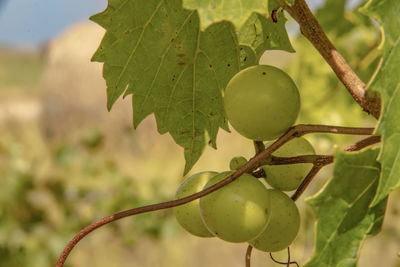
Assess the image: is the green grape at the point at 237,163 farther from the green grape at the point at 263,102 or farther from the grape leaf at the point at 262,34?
the grape leaf at the point at 262,34

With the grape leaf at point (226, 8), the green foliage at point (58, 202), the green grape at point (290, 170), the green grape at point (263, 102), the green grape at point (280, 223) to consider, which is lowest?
the green foliage at point (58, 202)

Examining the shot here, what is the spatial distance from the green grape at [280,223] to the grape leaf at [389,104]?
0.14m

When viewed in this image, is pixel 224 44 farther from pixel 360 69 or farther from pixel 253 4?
pixel 360 69

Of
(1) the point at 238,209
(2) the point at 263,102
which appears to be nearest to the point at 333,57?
(2) the point at 263,102

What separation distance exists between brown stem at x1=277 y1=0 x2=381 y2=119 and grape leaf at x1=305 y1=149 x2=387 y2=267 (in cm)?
6

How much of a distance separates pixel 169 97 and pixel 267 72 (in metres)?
0.20

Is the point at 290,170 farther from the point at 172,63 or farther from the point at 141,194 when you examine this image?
the point at 141,194

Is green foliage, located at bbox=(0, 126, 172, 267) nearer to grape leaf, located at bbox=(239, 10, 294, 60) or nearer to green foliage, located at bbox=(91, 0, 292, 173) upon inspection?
green foliage, located at bbox=(91, 0, 292, 173)

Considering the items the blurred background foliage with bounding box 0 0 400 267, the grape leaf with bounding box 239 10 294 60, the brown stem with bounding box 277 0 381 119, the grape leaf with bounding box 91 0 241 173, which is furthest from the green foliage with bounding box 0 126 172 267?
the brown stem with bounding box 277 0 381 119

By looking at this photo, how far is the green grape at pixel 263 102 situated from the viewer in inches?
22.4

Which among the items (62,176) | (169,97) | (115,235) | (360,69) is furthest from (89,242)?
(169,97)

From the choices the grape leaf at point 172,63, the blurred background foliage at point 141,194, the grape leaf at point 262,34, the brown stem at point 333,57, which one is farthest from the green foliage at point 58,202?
the brown stem at point 333,57

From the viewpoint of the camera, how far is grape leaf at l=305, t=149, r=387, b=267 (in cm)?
50

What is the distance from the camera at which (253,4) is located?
0.52 meters
